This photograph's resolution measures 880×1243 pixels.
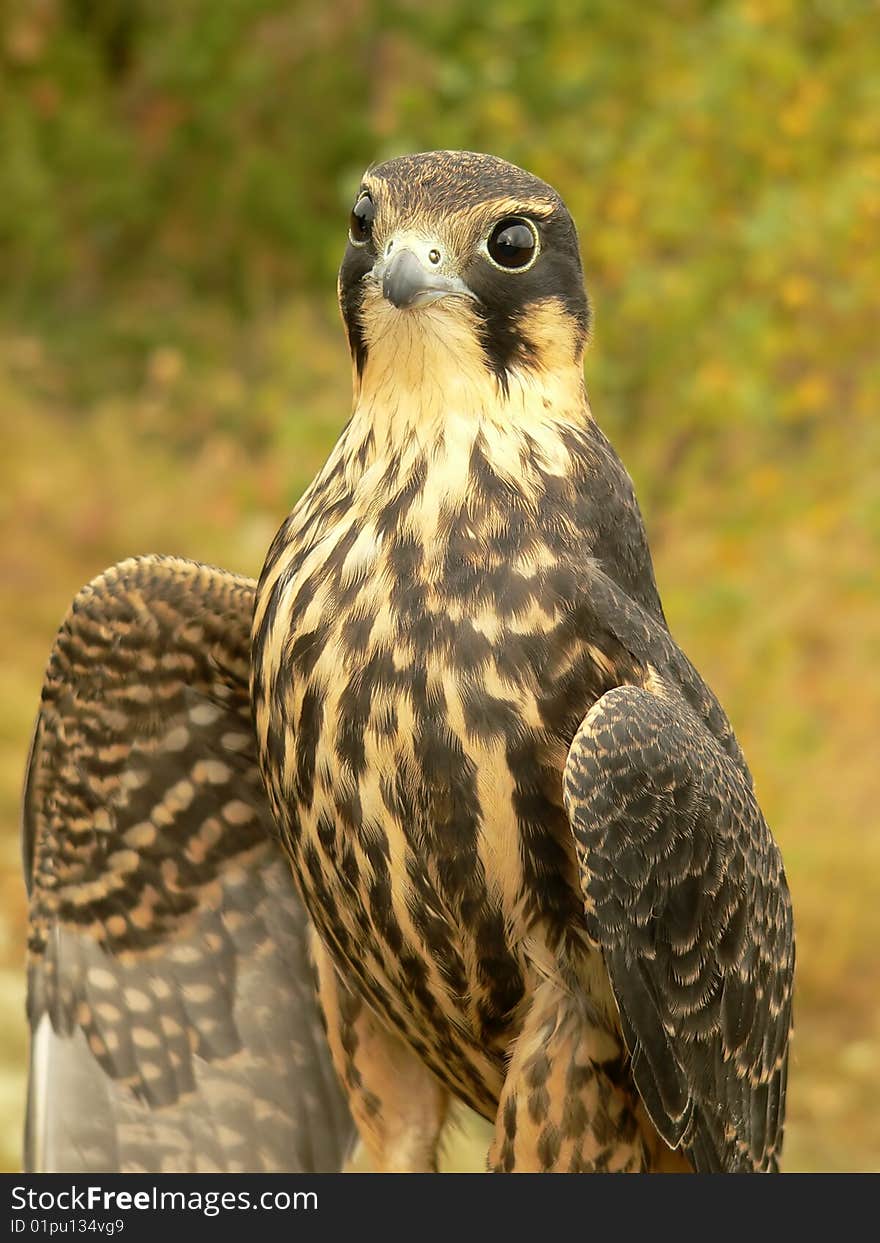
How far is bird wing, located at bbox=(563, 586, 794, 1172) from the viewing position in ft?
7.26

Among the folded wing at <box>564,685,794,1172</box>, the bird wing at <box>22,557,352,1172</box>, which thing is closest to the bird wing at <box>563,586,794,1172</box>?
the folded wing at <box>564,685,794,1172</box>

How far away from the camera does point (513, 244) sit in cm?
235

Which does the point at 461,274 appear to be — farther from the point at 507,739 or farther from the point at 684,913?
the point at 684,913

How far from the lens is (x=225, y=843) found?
119 inches

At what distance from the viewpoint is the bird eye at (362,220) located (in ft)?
7.89

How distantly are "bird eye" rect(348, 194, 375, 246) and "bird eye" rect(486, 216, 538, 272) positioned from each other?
7.3 inches

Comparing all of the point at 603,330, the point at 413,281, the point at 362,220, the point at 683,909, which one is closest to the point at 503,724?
the point at 683,909

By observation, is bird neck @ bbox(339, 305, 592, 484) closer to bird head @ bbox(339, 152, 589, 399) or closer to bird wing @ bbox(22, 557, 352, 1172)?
bird head @ bbox(339, 152, 589, 399)

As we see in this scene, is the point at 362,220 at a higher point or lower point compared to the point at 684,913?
higher

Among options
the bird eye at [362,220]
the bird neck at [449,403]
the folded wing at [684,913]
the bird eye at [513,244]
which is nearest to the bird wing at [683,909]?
the folded wing at [684,913]

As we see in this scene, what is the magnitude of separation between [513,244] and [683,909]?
98cm

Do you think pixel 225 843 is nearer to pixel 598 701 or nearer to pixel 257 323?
pixel 598 701

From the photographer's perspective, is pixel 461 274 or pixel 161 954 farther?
pixel 161 954
